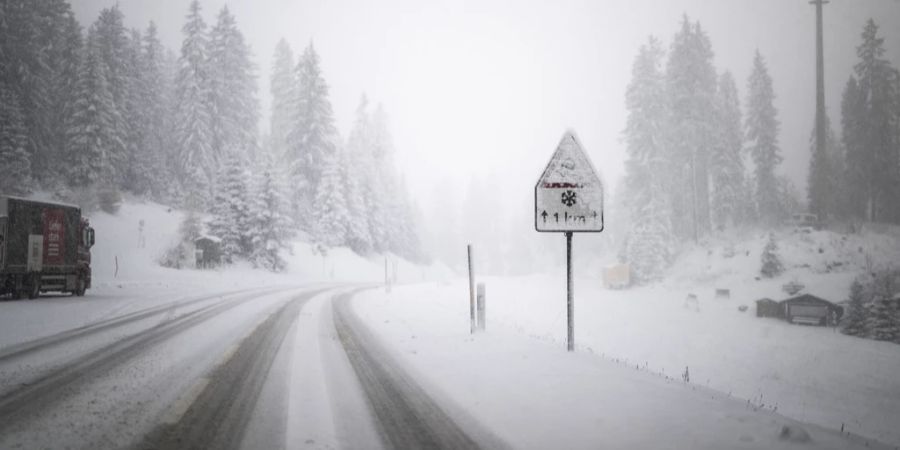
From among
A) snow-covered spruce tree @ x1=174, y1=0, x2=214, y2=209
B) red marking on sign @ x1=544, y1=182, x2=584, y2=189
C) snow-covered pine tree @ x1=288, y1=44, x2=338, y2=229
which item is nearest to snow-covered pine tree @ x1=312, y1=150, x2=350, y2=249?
snow-covered pine tree @ x1=288, y1=44, x2=338, y2=229

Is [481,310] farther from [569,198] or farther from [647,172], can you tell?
[647,172]

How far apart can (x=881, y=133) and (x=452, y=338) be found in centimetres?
5362

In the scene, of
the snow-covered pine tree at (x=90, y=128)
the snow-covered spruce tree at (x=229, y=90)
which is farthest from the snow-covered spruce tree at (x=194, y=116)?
the snow-covered pine tree at (x=90, y=128)

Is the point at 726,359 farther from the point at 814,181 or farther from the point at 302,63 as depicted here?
the point at 302,63

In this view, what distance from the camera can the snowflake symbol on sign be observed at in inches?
277

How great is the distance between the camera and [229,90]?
4156 centimetres

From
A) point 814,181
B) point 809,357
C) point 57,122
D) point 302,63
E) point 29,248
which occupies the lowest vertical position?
point 809,357

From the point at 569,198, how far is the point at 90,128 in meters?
37.1

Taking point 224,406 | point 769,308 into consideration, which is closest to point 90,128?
point 224,406

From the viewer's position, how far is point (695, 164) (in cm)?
4047

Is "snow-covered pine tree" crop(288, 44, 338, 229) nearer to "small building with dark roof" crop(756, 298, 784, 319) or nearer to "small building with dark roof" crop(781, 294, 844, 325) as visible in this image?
"small building with dark roof" crop(756, 298, 784, 319)

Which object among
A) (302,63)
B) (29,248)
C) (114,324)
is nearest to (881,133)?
(302,63)

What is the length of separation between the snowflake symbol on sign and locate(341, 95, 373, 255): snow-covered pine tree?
3690cm

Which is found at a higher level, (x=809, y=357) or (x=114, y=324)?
(x=114, y=324)
